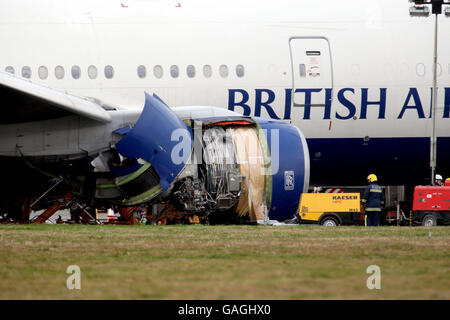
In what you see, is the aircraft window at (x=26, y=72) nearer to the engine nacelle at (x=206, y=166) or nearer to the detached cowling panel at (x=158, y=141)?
the engine nacelle at (x=206, y=166)

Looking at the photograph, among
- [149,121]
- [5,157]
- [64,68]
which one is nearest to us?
[149,121]

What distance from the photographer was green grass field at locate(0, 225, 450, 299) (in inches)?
206

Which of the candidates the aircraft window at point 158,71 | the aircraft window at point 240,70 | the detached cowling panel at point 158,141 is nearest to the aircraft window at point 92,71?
the aircraft window at point 158,71

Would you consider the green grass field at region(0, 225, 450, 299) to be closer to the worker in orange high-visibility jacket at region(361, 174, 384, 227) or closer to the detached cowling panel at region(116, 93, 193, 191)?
the detached cowling panel at region(116, 93, 193, 191)

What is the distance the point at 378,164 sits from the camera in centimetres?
1684

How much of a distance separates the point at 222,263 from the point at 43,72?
10074 mm

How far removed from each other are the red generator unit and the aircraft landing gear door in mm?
3091

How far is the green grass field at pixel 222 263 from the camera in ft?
17.1

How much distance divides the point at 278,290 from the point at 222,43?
11298mm

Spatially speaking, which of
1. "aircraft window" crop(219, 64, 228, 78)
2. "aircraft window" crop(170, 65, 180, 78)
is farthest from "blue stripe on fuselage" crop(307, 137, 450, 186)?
"aircraft window" crop(170, 65, 180, 78)

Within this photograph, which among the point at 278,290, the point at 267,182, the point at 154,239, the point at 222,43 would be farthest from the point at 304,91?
the point at 278,290

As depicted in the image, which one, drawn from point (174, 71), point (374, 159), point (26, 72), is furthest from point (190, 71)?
point (374, 159)

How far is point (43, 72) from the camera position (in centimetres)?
1583

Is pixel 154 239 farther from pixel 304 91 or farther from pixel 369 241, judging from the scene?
pixel 304 91
